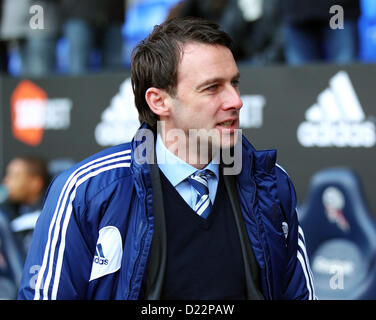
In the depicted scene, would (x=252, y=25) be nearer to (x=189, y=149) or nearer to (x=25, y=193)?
(x=25, y=193)

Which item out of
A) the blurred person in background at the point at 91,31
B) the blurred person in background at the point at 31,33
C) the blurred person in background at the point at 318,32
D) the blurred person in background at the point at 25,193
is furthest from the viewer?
the blurred person in background at the point at 31,33

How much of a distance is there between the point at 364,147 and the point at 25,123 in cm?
261

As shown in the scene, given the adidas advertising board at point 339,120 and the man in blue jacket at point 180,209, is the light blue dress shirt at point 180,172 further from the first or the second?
the adidas advertising board at point 339,120

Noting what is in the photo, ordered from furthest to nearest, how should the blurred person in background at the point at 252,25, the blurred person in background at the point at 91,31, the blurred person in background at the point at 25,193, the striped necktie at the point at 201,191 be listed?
the blurred person in background at the point at 91,31
the blurred person in background at the point at 25,193
the blurred person in background at the point at 252,25
the striped necktie at the point at 201,191

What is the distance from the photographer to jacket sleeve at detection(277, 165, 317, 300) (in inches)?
86.7

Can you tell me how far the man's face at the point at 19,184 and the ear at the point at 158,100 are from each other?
3.03 meters

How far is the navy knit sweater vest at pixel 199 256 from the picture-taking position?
2.07 meters

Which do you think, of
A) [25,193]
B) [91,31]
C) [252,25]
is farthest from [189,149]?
[91,31]

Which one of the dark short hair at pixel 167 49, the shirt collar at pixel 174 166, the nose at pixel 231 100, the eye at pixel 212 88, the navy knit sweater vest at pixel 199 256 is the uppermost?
the dark short hair at pixel 167 49

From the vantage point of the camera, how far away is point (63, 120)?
5.30m

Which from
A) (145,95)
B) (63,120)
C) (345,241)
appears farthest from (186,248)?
(63,120)

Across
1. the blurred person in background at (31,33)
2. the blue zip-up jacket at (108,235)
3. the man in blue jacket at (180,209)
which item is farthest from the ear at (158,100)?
the blurred person in background at (31,33)

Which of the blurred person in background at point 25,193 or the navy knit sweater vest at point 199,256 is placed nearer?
the navy knit sweater vest at point 199,256

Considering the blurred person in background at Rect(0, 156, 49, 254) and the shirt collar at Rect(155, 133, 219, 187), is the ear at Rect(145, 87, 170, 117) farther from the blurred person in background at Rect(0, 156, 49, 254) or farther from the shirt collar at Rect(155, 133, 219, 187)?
the blurred person in background at Rect(0, 156, 49, 254)
